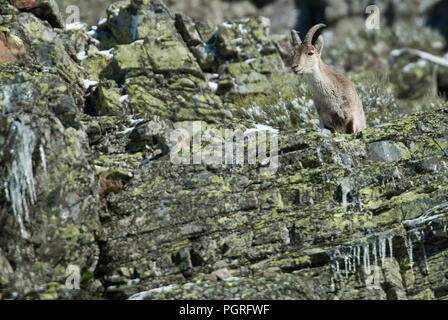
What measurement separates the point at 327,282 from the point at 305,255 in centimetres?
52

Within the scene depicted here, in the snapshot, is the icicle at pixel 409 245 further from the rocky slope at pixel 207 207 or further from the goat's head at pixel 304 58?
the goat's head at pixel 304 58

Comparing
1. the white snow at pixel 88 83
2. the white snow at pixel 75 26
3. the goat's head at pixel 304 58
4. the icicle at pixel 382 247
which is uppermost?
the white snow at pixel 75 26

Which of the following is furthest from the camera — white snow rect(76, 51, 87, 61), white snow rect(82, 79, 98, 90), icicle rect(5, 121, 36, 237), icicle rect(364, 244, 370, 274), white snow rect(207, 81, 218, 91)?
white snow rect(207, 81, 218, 91)

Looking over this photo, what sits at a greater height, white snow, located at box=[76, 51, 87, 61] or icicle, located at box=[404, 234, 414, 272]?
white snow, located at box=[76, 51, 87, 61]

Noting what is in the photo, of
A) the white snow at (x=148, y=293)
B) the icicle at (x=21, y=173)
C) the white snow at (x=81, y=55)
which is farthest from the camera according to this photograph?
the white snow at (x=81, y=55)

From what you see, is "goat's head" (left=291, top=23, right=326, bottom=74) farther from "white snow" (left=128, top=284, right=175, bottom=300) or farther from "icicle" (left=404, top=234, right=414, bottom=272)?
"white snow" (left=128, top=284, right=175, bottom=300)

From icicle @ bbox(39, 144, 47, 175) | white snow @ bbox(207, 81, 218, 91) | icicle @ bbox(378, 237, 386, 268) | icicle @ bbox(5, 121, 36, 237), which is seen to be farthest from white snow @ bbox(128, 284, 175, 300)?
white snow @ bbox(207, 81, 218, 91)

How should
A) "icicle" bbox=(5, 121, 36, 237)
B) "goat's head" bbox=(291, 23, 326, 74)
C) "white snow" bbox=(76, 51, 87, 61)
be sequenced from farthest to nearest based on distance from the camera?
"white snow" bbox=(76, 51, 87, 61)
"goat's head" bbox=(291, 23, 326, 74)
"icicle" bbox=(5, 121, 36, 237)

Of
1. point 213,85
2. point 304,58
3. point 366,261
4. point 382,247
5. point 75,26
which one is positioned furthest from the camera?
point 213,85

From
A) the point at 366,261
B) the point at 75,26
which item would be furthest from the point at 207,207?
the point at 75,26

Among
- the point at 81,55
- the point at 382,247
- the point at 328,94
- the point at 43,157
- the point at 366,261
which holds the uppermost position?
the point at 81,55

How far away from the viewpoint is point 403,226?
350 inches

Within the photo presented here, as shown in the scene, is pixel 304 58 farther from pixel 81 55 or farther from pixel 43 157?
pixel 81 55

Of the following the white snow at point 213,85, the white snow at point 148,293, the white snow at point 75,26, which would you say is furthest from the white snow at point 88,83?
the white snow at point 148,293
